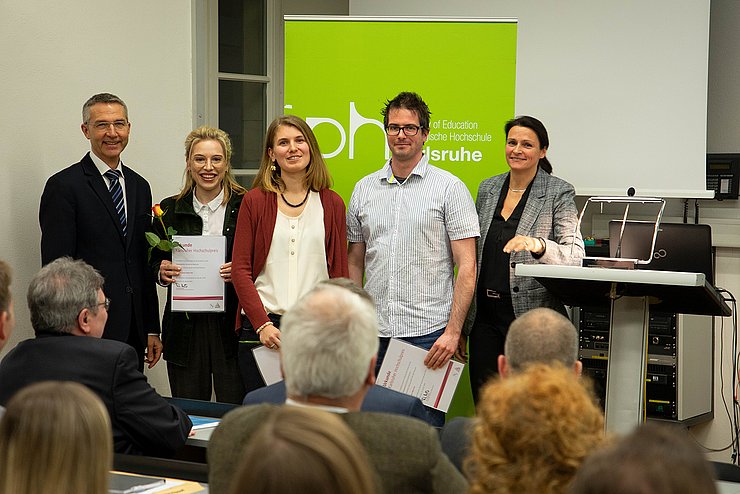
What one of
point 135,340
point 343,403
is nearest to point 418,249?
point 135,340

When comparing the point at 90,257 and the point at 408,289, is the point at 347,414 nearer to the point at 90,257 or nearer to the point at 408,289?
the point at 408,289

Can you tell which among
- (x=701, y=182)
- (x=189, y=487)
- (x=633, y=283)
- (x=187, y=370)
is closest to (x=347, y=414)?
(x=189, y=487)

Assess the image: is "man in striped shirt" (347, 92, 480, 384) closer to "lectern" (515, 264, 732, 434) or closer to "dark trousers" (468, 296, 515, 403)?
"dark trousers" (468, 296, 515, 403)

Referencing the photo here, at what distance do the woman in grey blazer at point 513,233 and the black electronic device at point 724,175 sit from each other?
240 cm

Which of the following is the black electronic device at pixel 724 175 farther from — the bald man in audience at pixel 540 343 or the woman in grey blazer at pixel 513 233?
the bald man in audience at pixel 540 343

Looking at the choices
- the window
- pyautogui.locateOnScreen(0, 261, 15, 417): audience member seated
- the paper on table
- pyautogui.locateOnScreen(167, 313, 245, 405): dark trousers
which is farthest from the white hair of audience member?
the window

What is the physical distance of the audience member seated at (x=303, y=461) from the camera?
3.78ft

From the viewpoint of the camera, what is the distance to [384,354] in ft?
13.5

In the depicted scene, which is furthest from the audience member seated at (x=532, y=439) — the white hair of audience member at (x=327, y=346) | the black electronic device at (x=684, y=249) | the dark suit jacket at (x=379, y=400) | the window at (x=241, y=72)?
the window at (x=241, y=72)

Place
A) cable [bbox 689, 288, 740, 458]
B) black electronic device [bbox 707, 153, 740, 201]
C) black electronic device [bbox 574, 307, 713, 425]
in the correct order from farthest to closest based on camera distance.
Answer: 1. black electronic device [bbox 707, 153, 740, 201]
2. cable [bbox 689, 288, 740, 458]
3. black electronic device [bbox 574, 307, 713, 425]

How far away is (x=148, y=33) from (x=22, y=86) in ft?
3.56

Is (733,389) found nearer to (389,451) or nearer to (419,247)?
(419,247)

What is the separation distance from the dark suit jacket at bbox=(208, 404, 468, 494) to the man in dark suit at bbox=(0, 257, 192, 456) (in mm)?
1003

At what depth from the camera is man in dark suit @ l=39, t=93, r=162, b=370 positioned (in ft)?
13.7
